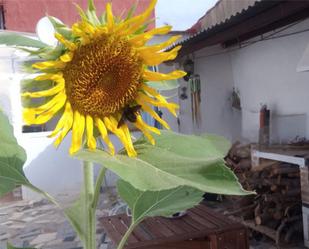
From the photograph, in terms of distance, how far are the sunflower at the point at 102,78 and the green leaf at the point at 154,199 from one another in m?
0.16

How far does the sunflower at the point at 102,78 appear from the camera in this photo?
1.75 feet

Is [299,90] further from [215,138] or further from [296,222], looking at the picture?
[215,138]

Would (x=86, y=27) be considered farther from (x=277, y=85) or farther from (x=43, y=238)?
(x=277, y=85)

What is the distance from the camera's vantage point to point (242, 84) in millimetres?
6543

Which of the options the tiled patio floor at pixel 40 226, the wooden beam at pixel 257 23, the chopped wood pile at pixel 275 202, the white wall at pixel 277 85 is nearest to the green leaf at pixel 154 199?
the wooden beam at pixel 257 23

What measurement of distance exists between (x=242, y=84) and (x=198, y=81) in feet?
2.29

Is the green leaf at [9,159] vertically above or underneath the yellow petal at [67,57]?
underneath

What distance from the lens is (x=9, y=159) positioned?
0.59 metres

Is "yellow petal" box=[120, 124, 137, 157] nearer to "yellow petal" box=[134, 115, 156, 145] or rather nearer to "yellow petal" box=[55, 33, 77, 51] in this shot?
"yellow petal" box=[134, 115, 156, 145]

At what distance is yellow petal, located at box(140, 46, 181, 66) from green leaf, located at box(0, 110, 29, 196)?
0.66ft

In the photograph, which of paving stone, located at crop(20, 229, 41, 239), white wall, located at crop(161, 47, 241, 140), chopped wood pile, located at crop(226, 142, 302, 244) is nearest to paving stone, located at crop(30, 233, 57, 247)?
paving stone, located at crop(20, 229, 41, 239)

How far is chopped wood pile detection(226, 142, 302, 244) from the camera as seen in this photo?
13.8 feet

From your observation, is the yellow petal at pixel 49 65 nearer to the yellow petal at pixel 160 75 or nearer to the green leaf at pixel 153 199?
the yellow petal at pixel 160 75

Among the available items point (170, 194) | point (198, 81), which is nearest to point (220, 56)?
point (198, 81)
